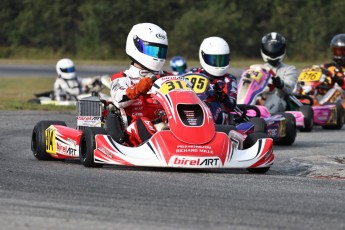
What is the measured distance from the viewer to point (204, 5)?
167ft

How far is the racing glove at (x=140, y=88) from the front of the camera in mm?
9898

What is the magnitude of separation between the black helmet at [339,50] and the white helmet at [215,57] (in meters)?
6.59

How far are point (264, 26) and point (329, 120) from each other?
32.8m

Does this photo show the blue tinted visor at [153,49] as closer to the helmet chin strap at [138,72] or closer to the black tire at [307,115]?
the helmet chin strap at [138,72]

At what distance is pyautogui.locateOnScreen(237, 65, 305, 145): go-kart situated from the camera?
13.5m

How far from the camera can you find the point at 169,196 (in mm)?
7441

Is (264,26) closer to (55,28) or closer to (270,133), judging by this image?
(55,28)

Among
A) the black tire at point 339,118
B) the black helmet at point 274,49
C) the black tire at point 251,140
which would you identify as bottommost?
the black tire at point 339,118

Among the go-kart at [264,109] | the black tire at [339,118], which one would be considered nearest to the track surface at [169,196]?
the go-kart at [264,109]

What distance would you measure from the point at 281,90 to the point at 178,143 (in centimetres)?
716

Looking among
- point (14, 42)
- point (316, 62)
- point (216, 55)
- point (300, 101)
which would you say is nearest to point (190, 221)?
point (216, 55)

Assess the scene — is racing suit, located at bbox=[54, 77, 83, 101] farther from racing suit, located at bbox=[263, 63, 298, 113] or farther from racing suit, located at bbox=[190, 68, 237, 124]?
racing suit, located at bbox=[190, 68, 237, 124]

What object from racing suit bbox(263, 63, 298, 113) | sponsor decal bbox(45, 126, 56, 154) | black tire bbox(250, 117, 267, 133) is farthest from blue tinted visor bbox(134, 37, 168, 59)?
racing suit bbox(263, 63, 298, 113)

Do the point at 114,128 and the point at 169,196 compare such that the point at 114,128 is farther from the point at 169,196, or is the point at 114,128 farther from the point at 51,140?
the point at 169,196
